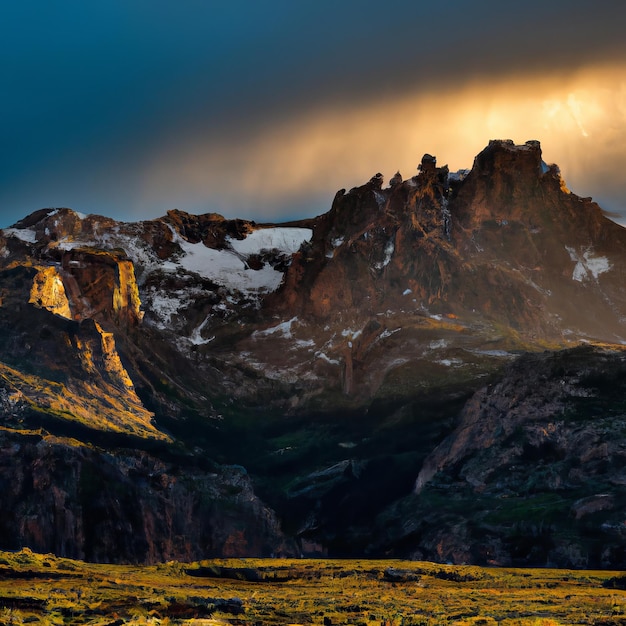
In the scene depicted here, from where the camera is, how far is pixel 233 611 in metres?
101

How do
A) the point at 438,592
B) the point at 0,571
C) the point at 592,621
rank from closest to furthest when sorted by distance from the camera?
1. the point at 592,621
2. the point at 0,571
3. the point at 438,592

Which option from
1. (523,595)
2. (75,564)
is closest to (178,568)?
(75,564)

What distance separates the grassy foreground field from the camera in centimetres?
9600

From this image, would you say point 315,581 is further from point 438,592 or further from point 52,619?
point 52,619

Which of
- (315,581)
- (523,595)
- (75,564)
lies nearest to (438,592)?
(523,595)

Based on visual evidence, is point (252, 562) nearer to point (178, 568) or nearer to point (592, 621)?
point (178, 568)

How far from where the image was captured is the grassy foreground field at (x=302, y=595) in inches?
3780

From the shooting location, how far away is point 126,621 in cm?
8656

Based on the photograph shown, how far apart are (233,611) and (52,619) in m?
20.1

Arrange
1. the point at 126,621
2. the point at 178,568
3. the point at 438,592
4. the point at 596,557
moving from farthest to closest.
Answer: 1. the point at 596,557
2. the point at 178,568
3. the point at 438,592
4. the point at 126,621

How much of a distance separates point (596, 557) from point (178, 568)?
275 ft

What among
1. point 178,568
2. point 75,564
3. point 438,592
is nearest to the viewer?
point 438,592

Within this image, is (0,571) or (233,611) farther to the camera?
(0,571)

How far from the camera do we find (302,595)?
128 meters
